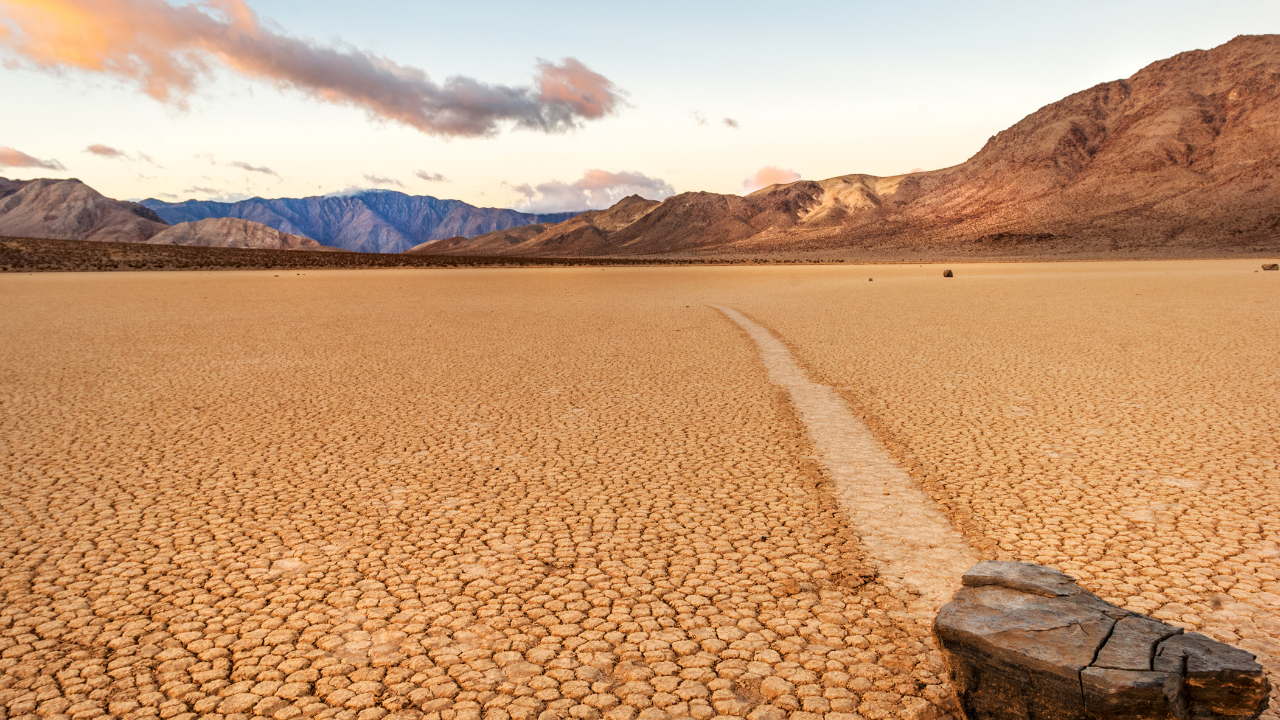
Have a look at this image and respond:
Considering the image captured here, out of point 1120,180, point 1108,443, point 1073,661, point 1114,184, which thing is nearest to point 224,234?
point 1114,184

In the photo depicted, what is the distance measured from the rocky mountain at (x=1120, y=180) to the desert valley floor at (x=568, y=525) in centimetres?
7696

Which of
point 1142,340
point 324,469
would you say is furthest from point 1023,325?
point 324,469

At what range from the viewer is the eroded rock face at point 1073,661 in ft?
5.37

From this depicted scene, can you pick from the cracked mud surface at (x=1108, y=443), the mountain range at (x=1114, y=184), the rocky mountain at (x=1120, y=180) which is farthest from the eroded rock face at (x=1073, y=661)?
the rocky mountain at (x=1120, y=180)

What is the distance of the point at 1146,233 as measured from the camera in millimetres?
71500

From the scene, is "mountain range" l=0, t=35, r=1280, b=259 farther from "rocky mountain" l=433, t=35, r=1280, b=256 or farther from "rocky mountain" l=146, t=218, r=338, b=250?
"rocky mountain" l=146, t=218, r=338, b=250

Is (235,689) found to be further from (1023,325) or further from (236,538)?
(1023,325)

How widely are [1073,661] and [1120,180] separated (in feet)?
335

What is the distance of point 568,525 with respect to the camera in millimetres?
3602

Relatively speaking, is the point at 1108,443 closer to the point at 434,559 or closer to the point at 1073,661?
the point at 1073,661

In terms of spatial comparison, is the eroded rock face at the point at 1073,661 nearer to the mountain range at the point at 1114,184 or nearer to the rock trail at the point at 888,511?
the rock trail at the point at 888,511

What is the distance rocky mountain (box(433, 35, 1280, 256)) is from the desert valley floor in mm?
76963

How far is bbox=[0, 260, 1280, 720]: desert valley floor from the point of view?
7.68 feet

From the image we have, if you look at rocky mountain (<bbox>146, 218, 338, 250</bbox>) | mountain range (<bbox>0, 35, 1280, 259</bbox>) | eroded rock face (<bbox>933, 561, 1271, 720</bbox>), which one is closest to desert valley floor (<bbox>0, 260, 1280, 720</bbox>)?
eroded rock face (<bbox>933, 561, 1271, 720</bbox>)
